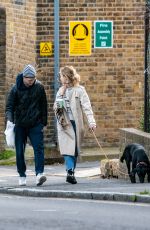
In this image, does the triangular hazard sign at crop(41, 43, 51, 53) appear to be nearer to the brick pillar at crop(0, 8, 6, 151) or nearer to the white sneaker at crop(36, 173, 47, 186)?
the brick pillar at crop(0, 8, 6, 151)

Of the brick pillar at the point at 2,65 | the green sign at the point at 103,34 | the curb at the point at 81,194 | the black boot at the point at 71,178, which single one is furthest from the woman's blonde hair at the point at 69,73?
the green sign at the point at 103,34

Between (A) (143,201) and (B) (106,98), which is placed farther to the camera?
(B) (106,98)

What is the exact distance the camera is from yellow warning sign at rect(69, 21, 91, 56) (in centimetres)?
2405

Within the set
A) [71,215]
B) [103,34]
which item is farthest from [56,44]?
[71,215]

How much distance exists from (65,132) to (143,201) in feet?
10.6

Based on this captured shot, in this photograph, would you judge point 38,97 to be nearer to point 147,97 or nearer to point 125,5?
point 147,97

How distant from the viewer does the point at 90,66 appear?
24.4 meters

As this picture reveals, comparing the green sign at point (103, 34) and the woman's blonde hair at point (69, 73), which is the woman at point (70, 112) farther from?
the green sign at point (103, 34)

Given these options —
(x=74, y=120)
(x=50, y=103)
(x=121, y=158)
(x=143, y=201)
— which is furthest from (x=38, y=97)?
(x=50, y=103)

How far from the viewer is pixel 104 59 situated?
24.4m

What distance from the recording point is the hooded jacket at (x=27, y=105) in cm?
1728

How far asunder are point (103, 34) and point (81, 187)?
8149 millimetres

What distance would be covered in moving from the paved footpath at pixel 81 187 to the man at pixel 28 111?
0.57 metres

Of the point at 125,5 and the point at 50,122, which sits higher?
the point at 125,5
